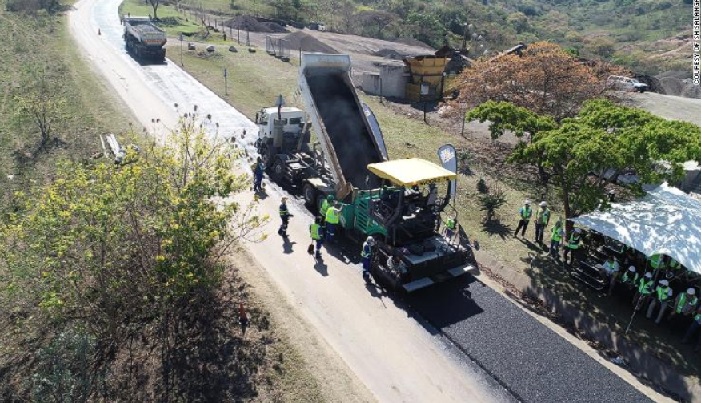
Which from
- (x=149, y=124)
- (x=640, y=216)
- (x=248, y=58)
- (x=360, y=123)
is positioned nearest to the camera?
(x=640, y=216)

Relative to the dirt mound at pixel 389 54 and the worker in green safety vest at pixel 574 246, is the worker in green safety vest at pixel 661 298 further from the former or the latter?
the dirt mound at pixel 389 54

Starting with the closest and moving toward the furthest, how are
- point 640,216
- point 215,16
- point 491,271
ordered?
1. point 640,216
2. point 491,271
3. point 215,16

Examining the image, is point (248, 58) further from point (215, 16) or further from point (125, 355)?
point (125, 355)

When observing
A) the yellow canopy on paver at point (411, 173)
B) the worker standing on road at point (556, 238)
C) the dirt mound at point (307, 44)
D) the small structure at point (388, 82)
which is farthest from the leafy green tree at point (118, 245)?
the dirt mound at point (307, 44)

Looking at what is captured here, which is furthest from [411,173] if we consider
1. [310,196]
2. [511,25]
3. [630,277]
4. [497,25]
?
[511,25]

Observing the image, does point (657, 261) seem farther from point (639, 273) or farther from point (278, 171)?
point (278, 171)

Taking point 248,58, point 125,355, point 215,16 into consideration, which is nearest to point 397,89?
point 248,58
